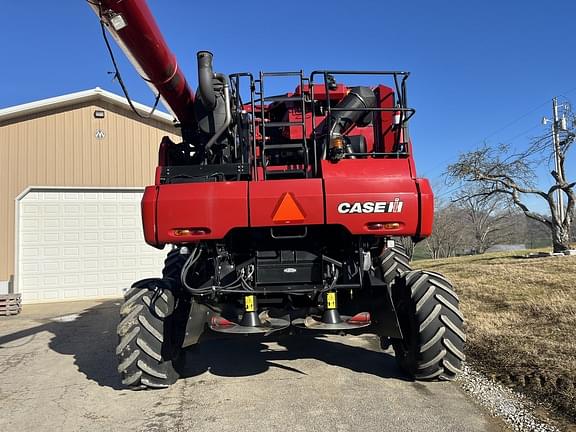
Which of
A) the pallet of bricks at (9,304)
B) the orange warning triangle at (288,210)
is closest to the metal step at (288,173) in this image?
the orange warning triangle at (288,210)

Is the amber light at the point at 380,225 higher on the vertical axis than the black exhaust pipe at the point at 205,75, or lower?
lower

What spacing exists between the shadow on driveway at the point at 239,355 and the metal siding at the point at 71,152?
18.8 ft

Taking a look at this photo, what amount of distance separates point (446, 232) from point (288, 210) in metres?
49.0

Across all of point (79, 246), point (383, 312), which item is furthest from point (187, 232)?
point (79, 246)

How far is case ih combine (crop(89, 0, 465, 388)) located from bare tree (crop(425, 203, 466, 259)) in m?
47.1

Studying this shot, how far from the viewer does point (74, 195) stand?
1247 centimetres

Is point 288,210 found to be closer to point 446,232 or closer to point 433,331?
point 433,331

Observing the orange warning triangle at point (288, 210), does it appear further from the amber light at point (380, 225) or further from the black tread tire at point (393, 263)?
the black tread tire at point (393, 263)

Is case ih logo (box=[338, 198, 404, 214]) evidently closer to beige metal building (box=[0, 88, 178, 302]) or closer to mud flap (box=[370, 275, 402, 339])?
mud flap (box=[370, 275, 402, 339])

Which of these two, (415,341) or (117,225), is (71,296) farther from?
(415,341)

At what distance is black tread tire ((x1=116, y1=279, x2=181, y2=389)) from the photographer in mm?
4285

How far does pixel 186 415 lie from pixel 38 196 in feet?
33.8

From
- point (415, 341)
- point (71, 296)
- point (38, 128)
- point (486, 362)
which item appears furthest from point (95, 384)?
point (38, 128)

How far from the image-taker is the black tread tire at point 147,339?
14.1 ft
